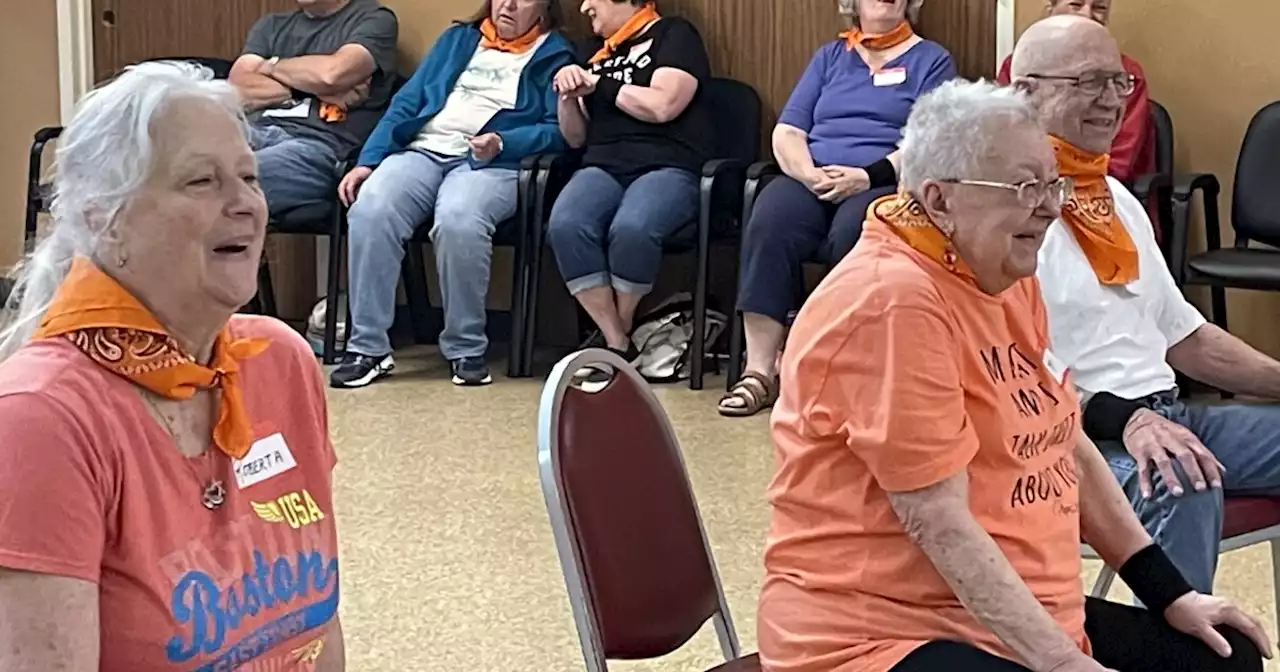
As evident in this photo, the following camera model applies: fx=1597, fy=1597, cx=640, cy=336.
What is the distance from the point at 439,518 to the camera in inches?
140

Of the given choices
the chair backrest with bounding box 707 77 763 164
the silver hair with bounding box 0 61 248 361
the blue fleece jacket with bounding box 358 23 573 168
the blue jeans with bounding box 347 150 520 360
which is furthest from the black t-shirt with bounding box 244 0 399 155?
the silver hair with bounding box 0 61 248 361

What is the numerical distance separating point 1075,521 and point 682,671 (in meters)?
1.04

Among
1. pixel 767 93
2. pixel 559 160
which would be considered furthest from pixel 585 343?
pixel 767 93

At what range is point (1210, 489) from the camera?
7.45 feet

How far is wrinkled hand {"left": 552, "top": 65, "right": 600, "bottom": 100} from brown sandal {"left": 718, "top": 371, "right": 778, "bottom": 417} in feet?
3.49

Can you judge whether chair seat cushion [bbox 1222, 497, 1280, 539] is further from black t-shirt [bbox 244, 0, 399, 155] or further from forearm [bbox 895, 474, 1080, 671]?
black t-shirt [bbox 244, 0, 399, 155]

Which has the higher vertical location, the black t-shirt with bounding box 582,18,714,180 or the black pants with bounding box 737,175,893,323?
the black t-shirt with bounding box 582,18,714,180

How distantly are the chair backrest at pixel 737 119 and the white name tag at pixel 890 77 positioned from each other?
1.73 feet

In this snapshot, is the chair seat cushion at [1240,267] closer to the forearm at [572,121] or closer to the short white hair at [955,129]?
the forearm at [572,121]

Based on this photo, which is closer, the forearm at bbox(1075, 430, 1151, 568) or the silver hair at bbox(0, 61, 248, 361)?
the silver hair at bbox(0, 61, 248, 361)

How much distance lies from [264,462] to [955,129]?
2.78ft

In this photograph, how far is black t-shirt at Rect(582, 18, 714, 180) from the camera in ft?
16.5

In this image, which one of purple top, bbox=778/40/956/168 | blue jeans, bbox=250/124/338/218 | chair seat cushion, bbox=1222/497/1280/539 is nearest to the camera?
chair seat cushion, bbox=1222/497/1280/539

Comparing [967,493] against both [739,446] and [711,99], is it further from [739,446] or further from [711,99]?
[711,99]
